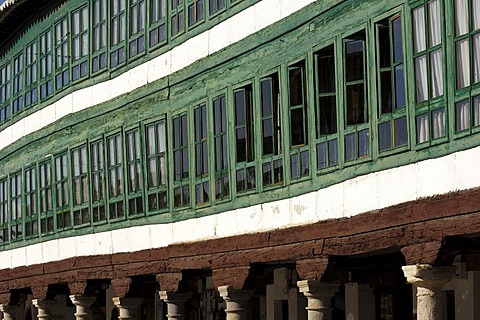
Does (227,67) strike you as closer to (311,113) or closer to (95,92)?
(311,113)

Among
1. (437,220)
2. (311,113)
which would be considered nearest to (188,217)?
(311,113)

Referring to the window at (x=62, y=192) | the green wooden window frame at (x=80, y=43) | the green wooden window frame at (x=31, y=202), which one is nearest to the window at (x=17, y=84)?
the green wooden window frame at (x=31, y=202)

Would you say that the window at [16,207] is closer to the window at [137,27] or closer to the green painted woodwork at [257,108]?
the green painted woodwork at [257,108]

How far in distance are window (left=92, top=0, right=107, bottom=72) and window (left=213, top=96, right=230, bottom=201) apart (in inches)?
179

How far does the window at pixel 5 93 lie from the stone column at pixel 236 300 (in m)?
10.9

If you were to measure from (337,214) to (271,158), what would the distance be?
188cm

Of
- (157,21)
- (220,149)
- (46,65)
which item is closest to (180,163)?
(220,149)

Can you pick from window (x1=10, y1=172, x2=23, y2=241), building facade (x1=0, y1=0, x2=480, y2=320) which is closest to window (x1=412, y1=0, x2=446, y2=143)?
building facade (x1=0, y1=0, x2=480, y2=320)

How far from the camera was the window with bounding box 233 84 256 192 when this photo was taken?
1784 centimetres

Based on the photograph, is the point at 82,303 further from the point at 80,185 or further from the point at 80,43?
the point at 80,43

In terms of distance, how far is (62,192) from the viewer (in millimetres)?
24406

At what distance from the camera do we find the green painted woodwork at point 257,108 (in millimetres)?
14109

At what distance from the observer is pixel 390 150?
14.4 meters

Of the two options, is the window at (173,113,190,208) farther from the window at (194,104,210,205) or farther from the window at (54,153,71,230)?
the window at (54,153,71,230)
